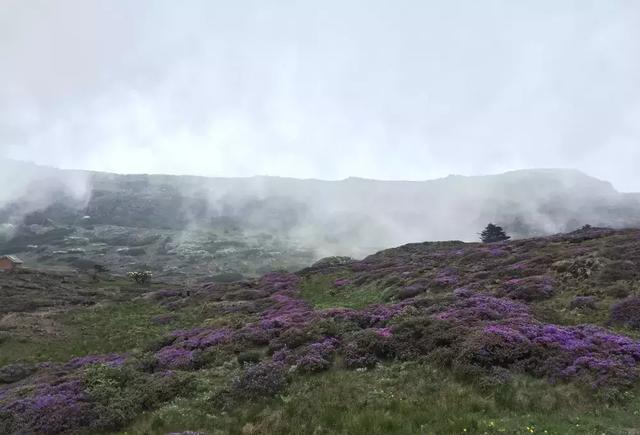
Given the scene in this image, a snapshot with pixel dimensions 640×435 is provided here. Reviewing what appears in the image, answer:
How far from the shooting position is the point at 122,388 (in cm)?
1795

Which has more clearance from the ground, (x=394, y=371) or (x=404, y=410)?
(x=404, y=410)

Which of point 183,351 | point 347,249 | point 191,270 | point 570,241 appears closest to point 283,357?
point 183,351

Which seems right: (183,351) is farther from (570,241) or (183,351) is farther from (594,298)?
(570,241)

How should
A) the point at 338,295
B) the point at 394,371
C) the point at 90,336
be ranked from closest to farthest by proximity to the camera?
the point at 394,371 → the point at 90,336 → the point at 338,295

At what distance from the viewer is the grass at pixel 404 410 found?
11.5 m

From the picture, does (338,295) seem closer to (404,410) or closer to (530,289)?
(530,289)

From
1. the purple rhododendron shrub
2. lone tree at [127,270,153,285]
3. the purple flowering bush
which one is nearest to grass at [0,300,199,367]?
the purple rhododendron shrub

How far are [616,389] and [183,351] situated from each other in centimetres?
2042

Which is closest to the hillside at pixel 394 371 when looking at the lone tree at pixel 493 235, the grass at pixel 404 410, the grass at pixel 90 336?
the grass at pixel 404 410

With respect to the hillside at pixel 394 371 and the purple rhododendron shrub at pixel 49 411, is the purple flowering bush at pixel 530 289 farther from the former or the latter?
the purple rhododendron shrub at pixel 49 411

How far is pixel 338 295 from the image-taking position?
1764 inches

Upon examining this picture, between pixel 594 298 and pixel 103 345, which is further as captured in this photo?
pixel 103 345

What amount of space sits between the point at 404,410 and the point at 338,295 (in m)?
31.9

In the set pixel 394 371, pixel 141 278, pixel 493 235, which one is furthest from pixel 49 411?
pixel 493 235
